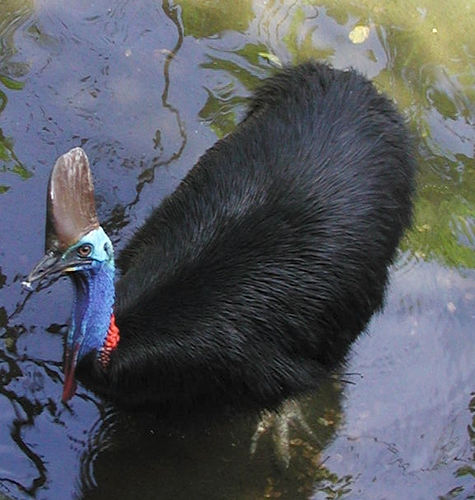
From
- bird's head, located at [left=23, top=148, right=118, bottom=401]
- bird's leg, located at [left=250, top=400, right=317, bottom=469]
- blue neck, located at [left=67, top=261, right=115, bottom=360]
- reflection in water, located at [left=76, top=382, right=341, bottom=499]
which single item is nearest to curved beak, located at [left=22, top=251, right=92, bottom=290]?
bird's head, located at [left=23, top=148, right=118, bottom=401]

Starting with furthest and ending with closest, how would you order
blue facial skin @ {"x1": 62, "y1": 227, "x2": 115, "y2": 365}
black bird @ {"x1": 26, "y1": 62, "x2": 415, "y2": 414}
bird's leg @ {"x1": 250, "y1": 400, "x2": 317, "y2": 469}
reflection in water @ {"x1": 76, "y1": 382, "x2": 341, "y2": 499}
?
bird's leg @ {"x1": 250, "y1": 400, "x2": 317, "y2": 469} → reflection in water @ {"x1": 76, "y1": 382, "x2": 341, "y2": 499} → black bird @ {"x1": 26, "y1": 62, "x2": 415, "y2": 414} → blue facial skin @ {"x1": 62, "y1": 227, "x2": 115, "y2": 365}

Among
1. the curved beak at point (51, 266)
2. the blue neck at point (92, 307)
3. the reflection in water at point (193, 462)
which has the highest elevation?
the curved beak at point (51, 266)

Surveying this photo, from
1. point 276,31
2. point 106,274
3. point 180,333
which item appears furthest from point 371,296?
point 276,31

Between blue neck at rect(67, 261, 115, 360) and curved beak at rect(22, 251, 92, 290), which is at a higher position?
curved beak at rect(22, 251, 92, 290)

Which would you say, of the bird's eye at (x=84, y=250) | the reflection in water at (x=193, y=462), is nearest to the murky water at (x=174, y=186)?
the reflection in water at (x=193, y=462)

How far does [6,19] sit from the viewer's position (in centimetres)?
519

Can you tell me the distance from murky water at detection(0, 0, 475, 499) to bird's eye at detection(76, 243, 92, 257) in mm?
1010

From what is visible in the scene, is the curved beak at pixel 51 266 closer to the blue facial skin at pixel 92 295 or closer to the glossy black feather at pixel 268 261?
the blue facial skin at pixel 92 295

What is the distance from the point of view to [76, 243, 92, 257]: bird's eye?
3.03 metres

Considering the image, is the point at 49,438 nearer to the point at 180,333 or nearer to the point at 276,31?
the point at 180,333

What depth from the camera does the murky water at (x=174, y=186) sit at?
3.99 m

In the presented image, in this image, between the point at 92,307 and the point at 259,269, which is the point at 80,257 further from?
the point at 259,269

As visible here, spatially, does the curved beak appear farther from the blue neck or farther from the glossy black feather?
the glossy black feather

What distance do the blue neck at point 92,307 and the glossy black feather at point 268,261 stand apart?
0.37 feet
